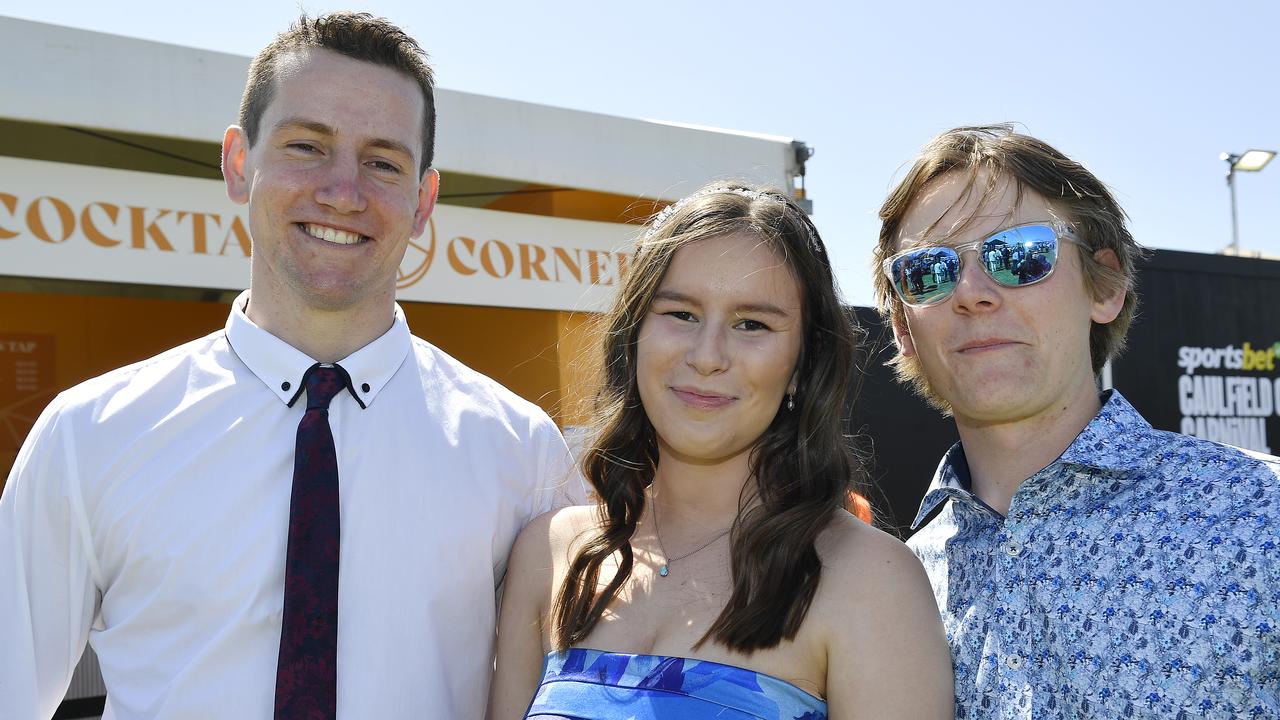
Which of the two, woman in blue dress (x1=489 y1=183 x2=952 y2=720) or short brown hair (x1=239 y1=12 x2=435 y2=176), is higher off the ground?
short brown hair (x1=239 y1=12 x2=435 y2=176)

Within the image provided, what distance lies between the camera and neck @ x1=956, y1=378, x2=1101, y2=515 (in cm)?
191

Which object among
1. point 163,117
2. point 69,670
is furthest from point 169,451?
point 163,117

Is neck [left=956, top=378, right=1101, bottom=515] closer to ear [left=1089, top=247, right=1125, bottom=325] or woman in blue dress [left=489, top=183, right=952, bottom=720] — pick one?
ear [left=1089, top=247, right=1125, bottom=325]

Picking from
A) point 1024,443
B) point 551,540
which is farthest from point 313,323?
point 1024,443

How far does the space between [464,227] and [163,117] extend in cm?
148

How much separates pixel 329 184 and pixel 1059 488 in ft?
5.07

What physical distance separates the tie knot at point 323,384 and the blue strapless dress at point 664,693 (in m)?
0.72

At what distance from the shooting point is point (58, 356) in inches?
268

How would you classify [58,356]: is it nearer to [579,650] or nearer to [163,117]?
[163,117]

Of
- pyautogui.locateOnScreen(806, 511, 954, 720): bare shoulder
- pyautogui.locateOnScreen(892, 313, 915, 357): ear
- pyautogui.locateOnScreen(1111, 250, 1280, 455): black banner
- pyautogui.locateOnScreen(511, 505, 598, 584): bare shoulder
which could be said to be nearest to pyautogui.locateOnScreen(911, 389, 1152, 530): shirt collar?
pyautogui.locateOnScreen(806, 511, 954, 720): bare shoulder

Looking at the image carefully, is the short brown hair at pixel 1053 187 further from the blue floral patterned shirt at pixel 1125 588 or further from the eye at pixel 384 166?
the eye at pixel 384 166

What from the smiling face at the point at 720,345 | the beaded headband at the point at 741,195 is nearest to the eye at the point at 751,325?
the smiling face at the point at 720,345

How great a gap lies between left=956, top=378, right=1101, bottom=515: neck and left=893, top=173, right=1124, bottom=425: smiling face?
11 mm

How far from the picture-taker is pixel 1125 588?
5.34ft
